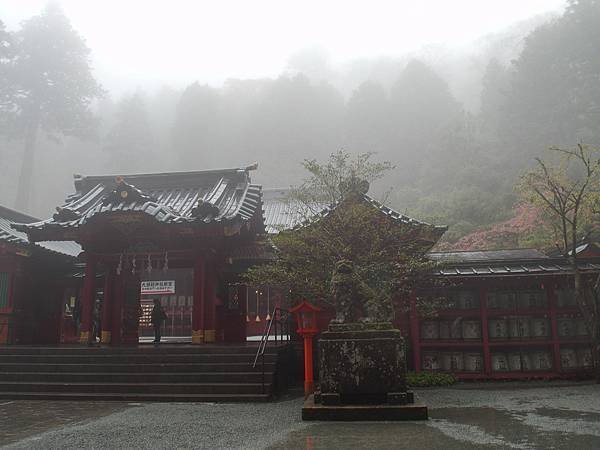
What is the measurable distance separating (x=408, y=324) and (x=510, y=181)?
22.5 meters

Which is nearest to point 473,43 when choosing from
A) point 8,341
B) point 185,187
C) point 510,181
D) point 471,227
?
point 510,181

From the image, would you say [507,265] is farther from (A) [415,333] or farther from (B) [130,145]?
(B) [130,145]

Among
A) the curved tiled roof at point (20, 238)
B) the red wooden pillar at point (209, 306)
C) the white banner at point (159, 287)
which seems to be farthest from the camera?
the white banner at point (159, 287)

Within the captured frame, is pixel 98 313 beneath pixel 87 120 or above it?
beneath

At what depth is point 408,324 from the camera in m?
12.2

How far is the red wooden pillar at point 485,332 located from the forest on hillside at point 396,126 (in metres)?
11.6

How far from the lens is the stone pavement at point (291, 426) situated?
5410 mm

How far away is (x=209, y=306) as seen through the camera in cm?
1241

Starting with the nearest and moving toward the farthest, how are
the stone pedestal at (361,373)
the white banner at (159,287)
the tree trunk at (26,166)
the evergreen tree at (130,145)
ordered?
the stone pedestal at (361,373) < the white banner at (159,287) < the tree trunk at (26,166) < the evergreen tree at (130,145)

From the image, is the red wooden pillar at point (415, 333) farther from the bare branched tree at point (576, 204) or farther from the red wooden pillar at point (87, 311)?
the red wooden pillar at point (87, 311)

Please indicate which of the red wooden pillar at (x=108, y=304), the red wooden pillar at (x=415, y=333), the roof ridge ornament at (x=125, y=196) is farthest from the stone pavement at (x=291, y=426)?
the roof ridge ornament at (x=125, y=196)

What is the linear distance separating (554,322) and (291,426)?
26.4 ft

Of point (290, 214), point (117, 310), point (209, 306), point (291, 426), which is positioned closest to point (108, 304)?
point (117, 310)

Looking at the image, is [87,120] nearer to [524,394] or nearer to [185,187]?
[185,187]
